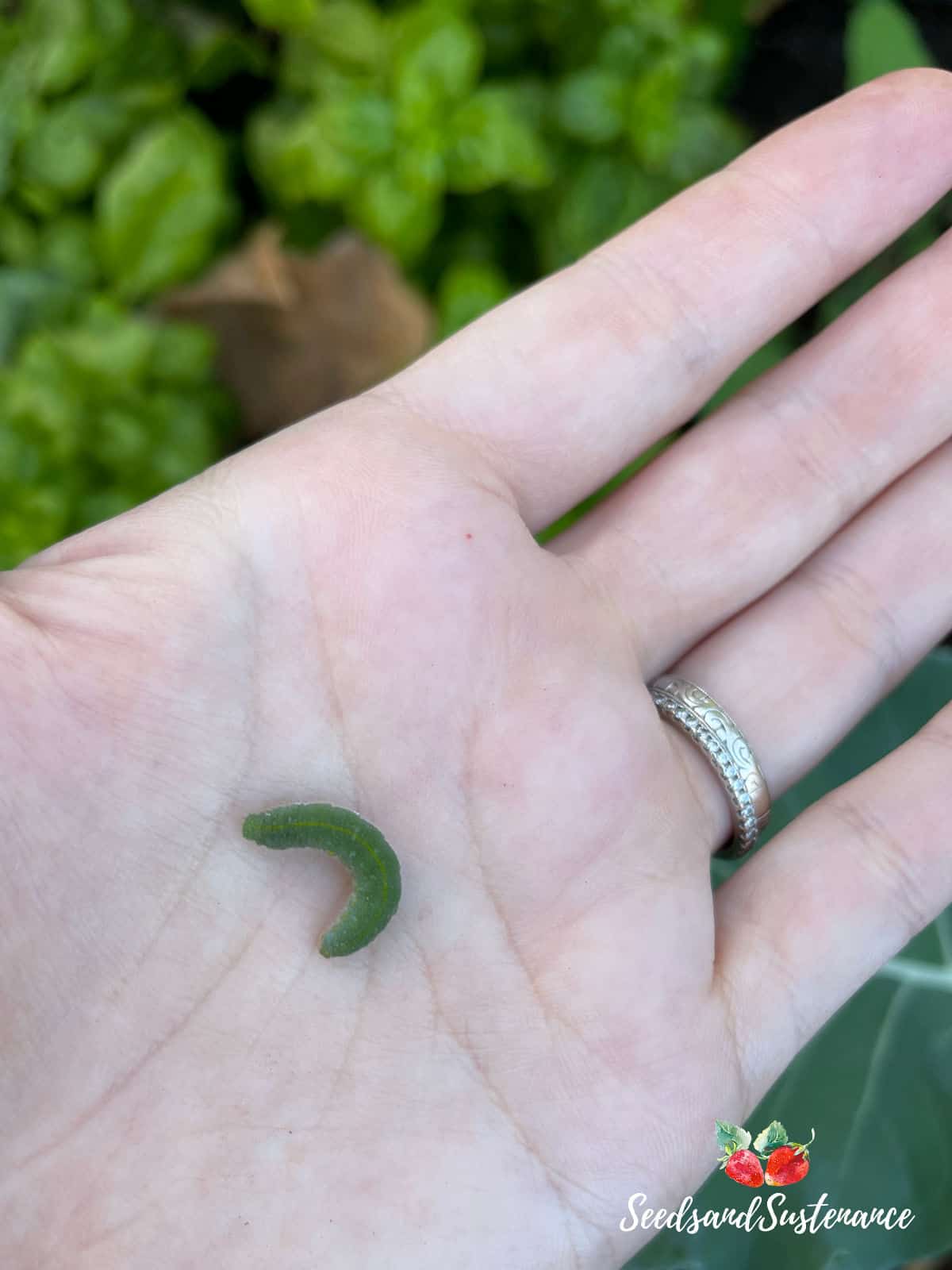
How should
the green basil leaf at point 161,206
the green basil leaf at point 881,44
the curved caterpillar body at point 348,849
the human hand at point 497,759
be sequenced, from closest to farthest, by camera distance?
the human hand at point 497,759, the curved caterpillar body at point 348,849, the green basil leaf at point 881,44, the green basil leaf at point 161,206

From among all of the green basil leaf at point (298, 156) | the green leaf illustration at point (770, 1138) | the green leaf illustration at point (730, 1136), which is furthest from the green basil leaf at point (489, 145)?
the green leaf illustration at point (770, 1138)

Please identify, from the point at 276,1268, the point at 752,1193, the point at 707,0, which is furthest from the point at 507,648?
the point at 707,0

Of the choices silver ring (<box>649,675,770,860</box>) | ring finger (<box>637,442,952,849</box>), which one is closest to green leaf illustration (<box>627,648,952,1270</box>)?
ring finger (<box>637,442,952,849</box>)

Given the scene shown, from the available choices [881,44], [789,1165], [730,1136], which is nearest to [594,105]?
[881,44]

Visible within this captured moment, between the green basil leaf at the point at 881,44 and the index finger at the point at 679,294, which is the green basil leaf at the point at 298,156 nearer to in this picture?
the index finger at the point at 679,294

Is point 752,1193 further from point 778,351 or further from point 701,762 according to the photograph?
point 778,351

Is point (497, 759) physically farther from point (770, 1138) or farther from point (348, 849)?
point (770, 1138)
